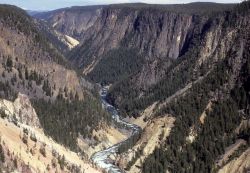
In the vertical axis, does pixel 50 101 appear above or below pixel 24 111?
below

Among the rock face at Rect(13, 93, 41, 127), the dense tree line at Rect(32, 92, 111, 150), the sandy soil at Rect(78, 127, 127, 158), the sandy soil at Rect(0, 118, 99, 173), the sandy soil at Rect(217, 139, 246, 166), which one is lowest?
the sandy soil at Rect(78, 127, 127, 158)

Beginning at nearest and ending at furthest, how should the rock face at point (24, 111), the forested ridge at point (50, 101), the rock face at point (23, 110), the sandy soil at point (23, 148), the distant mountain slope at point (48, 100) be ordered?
the sandy soil at point (23, 148) < the rock face at point (23, 110) < the rock face at point (24, 111) < the distant mountain slope at point (48, 100) < the forested ridge at point (50, 101)

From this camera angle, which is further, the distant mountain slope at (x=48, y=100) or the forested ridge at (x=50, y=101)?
the forested ridge at (x=50, y=101)

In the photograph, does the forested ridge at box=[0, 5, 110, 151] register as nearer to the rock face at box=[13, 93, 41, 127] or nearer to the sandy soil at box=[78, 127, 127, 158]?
the sandy soil at box=[78, 127, 127, 158]

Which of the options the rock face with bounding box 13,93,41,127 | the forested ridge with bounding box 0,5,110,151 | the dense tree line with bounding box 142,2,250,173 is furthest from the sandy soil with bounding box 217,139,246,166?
the forested ridge with bounding box 0,5,110,151

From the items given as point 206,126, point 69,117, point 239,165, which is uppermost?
point 206,126

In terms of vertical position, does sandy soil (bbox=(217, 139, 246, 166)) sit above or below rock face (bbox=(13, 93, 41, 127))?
below

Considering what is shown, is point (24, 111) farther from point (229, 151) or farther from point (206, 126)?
point (229, 151)

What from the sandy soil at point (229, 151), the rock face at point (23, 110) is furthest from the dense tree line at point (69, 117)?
the sandy soil at point (229, 151)

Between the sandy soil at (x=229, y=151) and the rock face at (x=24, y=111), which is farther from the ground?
the rock face at (x=24, y=111)

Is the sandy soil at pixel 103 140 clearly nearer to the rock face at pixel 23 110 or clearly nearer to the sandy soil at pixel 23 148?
the rock face at pixel 23 110

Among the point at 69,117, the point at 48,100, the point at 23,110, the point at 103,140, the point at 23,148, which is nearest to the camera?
the point at 23,148

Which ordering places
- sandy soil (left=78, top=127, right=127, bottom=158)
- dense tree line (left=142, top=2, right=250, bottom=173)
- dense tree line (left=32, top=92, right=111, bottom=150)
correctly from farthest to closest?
sandy soil (left=78, top=127, right=127, bottom=158)
dense tree line (left=32, top=92, right=111, bottom=150)
dense tree line (left=142, top=2, right=250, bottom=173)

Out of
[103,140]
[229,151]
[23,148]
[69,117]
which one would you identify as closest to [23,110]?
[23,148]
